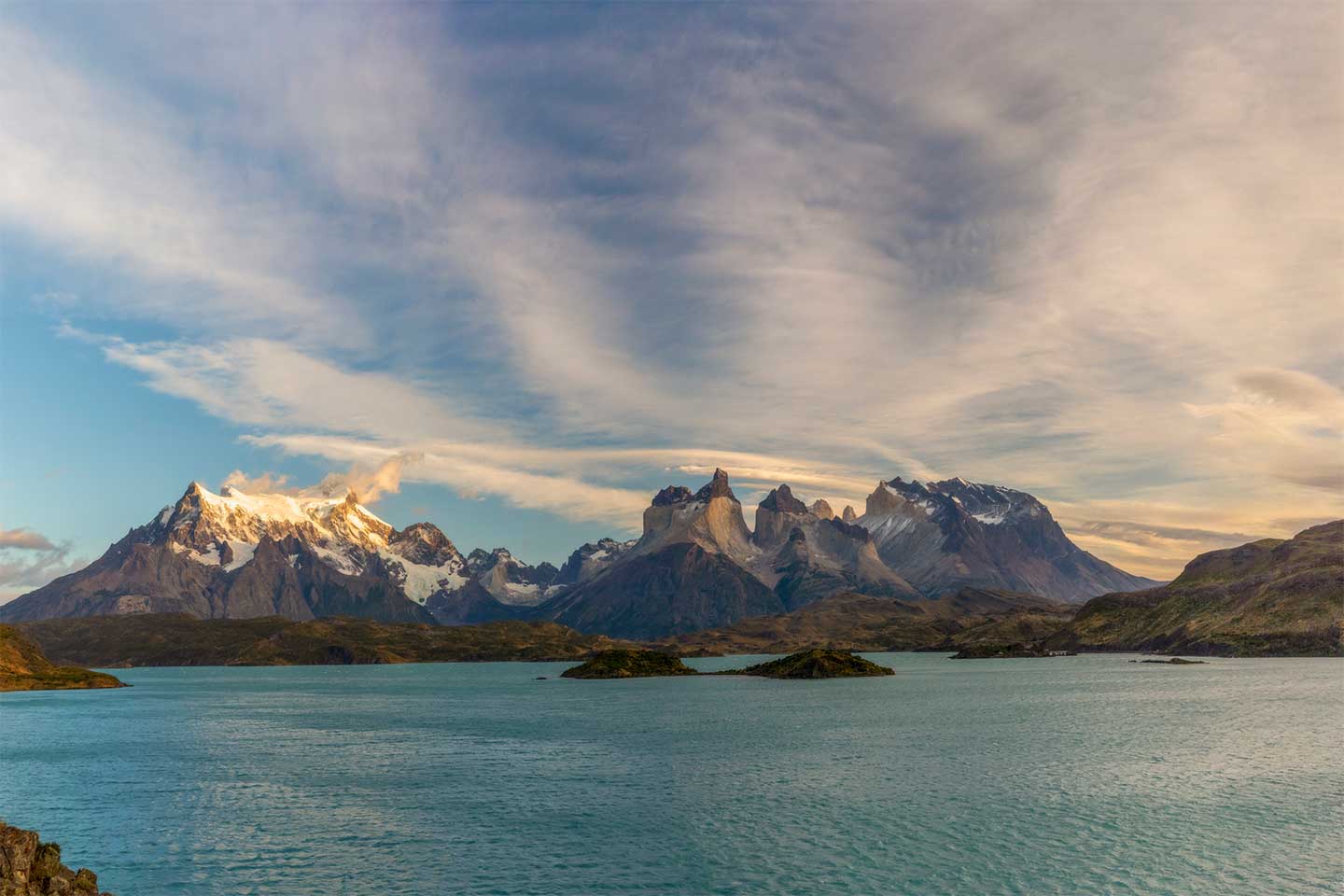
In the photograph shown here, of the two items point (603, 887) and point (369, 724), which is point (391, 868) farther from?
point (369, 724)

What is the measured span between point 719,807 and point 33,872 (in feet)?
163

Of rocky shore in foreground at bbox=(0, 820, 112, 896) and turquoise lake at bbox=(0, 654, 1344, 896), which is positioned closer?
rocky shore in foreground at bbox=(0, 820, 112, 896)

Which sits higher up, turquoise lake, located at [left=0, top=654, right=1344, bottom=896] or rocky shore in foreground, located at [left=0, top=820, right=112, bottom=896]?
rocky shore in foreground, located at [left=0, top=820, right=112, bottom=896]

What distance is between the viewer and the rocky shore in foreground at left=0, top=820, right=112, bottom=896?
153ft

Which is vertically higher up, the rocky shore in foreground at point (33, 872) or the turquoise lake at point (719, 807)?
the rocky shore in foreground at point (33, 872)

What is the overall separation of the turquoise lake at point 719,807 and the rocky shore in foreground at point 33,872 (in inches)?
239

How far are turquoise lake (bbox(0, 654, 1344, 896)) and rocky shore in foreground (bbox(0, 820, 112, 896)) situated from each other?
6073 millimetres

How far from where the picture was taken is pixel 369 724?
167 metres

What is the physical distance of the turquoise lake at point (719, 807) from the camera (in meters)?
57.7

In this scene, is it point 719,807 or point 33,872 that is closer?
point 33,872

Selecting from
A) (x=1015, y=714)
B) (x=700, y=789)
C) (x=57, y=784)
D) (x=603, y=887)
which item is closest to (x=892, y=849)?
(x=603, y=887)

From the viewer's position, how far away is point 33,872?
160 ft

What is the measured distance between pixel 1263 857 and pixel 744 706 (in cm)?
13360

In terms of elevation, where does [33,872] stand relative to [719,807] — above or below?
above
